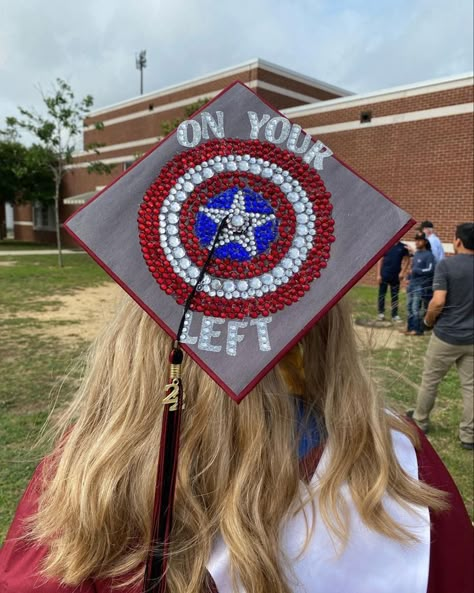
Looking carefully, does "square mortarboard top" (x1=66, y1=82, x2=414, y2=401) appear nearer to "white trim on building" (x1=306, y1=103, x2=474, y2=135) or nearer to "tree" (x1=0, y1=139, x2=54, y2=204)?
"white trim on building" (x1=306, y1=103, x2=474, y2=135)

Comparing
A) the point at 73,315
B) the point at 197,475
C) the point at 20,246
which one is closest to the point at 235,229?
the point at 197,475

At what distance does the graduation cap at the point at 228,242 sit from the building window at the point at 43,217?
106ft

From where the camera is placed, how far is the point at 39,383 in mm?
5230

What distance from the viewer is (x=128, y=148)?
25609 millimetres

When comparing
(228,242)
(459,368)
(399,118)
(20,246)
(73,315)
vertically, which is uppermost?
(399,118)

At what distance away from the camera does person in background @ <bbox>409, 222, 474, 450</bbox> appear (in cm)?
393

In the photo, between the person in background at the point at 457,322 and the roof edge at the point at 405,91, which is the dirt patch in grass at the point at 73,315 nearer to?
the person in background at the point at 457,322

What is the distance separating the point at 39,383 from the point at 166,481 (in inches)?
191

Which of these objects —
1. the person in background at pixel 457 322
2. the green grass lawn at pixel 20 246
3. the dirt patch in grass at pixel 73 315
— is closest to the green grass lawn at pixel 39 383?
the dirt patch in grass at pixel 73 315

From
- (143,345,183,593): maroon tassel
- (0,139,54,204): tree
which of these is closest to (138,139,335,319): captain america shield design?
(143,345,183,593): maroon tassel

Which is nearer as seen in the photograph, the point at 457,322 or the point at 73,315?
the point at 457,322

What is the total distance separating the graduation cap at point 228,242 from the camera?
0.91m

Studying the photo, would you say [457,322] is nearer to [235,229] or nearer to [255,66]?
[235,229]

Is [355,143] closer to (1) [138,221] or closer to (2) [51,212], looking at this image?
(1) [138,221]
